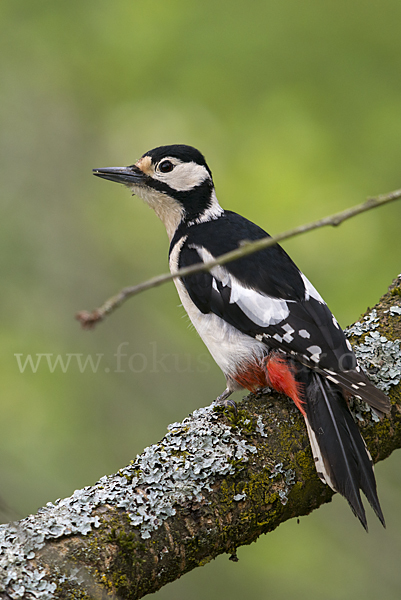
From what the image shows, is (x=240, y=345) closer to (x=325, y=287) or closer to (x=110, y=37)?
(x=325, y=287)

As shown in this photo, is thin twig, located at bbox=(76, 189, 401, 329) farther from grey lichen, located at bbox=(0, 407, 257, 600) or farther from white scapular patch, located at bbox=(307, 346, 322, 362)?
white scapular patch, located at bbox=(307, 346, 322, 362)

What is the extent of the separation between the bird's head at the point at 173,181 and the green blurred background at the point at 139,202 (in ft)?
2.72

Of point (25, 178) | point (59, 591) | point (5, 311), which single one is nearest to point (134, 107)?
point (25, 178)

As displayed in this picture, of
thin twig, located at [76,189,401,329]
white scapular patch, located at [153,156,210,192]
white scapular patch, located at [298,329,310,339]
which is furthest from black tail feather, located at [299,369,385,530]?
white scapular patch, located at [153,156,210,192]

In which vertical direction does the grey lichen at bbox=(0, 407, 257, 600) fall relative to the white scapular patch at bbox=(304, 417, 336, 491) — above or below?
below

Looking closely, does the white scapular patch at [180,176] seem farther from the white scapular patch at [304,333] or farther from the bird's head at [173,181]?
the white scapular patch at [304,333]

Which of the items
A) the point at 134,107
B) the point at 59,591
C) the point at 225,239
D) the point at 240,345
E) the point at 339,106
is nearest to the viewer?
the point at 59,591

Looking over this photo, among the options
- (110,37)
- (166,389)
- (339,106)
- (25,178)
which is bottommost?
(166,389)

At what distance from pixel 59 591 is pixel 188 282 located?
1.67 m

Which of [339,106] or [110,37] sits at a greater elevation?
[339,106]

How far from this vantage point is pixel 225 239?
299 cm

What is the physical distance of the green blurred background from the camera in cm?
400

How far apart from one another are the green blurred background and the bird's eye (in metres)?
1.03

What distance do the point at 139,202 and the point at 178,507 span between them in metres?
2.95
